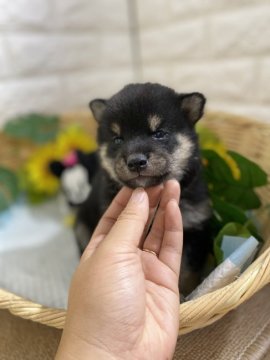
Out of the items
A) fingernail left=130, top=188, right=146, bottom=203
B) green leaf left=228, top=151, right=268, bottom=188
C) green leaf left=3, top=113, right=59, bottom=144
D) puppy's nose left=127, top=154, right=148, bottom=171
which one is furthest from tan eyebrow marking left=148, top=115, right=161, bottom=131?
green leaf left=3, top=113, right=59, bottom=144

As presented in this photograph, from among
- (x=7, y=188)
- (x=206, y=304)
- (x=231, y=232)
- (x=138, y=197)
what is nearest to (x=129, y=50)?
(x=7, y=188)

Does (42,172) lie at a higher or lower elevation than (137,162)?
lower

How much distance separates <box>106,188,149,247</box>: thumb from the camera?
76cm

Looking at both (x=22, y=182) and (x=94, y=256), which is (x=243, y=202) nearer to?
(x=94, y=256)

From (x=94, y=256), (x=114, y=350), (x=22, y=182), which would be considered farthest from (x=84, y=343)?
(x=22, y=182)

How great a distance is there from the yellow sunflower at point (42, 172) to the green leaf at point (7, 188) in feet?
0.23

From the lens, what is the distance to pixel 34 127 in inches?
74.4

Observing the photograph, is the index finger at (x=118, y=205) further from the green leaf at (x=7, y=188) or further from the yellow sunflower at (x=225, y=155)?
the green leaf at (x=7, y=188)

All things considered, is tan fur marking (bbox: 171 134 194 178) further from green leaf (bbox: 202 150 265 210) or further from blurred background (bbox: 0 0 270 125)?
blurred background (bbox: 0 0 270 125)

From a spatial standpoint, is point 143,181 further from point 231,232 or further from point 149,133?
point 231,232

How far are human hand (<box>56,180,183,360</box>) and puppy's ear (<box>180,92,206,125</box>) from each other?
1.30 feet

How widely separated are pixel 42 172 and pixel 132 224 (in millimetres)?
1152

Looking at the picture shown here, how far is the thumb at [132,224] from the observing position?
76 cm

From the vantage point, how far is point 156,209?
101cm
